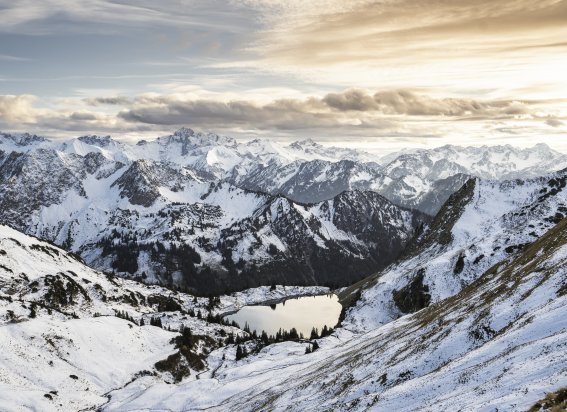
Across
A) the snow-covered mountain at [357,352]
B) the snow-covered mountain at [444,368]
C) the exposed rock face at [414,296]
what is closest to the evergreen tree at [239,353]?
the snow-covered mountain at [357,352]

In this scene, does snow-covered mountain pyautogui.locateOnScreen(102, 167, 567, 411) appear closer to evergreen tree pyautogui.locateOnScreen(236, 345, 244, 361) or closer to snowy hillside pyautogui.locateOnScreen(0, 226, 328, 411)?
evergreen tree pyautogui.locateOnScreen(236, 345, 244, 361)

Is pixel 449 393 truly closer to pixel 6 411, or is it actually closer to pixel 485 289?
pixel 485 289

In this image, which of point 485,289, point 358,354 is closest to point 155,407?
point 358,354

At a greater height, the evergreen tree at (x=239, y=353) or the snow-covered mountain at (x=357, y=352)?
the snow-covered mountain at (x=357, y=352)

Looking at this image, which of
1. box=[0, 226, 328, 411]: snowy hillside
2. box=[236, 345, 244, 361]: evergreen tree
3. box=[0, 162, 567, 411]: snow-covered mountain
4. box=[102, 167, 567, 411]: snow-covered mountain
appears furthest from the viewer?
box=[236, 345, 244, 361]: evergreen tree

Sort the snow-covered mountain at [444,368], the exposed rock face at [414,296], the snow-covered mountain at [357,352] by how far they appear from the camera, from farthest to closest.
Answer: the exposed rock face at [414,296] → the snow-covered mountain at [357,352] → the snow-covered mountain at [444,368]

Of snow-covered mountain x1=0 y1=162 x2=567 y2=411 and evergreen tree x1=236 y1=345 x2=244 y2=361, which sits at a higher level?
snow-covered mountain x1=0 y1=162 x2=567 y2=411

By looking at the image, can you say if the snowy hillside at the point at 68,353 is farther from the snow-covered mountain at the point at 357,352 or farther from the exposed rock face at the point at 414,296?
the exposed rock face at the point at 414,296

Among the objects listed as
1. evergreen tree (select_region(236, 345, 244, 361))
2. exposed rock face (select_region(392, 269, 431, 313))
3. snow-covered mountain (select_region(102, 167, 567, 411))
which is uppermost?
snow-covered mountain (select_region(102, 167, 567, 411))

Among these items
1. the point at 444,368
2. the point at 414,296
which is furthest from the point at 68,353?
the point at 414,296

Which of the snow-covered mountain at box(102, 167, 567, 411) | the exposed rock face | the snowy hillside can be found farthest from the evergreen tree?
the exposed rock face

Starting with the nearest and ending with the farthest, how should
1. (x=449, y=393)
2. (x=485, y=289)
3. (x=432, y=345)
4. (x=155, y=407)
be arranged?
(x=449, y=393)
(x=432, y=345)
(x=485, y=289)
(x=155, y=407)

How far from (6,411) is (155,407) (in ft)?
98.5

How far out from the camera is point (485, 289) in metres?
94.6
